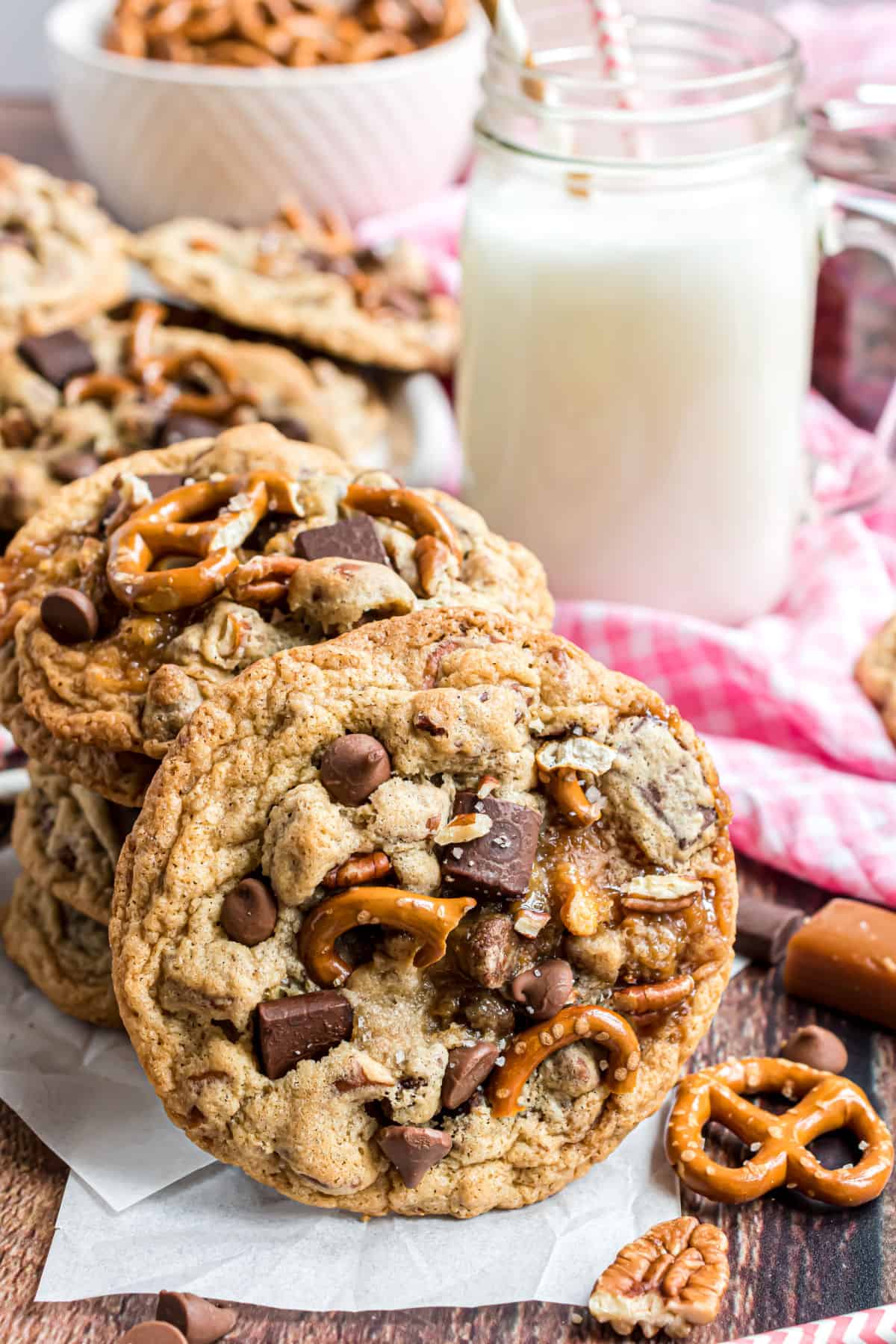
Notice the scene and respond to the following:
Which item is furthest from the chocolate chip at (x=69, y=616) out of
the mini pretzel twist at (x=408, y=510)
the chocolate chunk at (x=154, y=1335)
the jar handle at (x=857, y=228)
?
the jar handle at (x=857, y=228)

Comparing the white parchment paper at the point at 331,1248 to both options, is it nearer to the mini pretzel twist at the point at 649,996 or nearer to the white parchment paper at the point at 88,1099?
the white parchment paper at the point at 88,1099

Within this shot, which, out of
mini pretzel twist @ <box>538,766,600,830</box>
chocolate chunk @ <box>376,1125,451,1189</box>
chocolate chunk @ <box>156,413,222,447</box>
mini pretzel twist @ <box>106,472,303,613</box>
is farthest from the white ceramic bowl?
chocolate chunk @ <box>376,1125,451,1189</box>

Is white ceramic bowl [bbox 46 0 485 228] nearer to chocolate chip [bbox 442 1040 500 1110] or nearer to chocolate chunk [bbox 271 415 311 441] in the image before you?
chocolate chunk [bbox 271 415 311 441]

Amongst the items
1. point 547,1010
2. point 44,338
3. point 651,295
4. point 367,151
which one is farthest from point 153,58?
point 547,1010

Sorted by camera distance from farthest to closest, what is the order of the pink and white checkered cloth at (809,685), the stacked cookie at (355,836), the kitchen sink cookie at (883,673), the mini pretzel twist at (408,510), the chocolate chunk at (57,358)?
1. the chocolate chunk at (57,358)
2. the kitchen sink cookie at (883,673)
3. the pink and white checkered cloth at (809,685)
4. the mini pretzel twist at (408,510)
5. the stacked cookie at (355,836)

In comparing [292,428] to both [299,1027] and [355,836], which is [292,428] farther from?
[299,1027]

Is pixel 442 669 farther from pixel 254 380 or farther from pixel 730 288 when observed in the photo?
pixel 254 380

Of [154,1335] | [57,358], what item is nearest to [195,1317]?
[154,1335]
